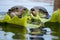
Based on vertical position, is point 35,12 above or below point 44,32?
above

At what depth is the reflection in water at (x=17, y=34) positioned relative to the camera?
2029mm

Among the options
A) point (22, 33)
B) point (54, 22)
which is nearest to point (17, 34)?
point (22, 33)

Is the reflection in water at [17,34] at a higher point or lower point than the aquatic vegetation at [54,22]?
lower

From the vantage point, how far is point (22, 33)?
205 cm

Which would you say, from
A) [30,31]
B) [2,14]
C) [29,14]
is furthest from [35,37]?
[2,14]

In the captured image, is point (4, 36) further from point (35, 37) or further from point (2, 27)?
point (35, 37)

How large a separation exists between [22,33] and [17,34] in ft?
0.14

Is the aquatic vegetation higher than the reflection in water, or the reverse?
the aquatic vegetation

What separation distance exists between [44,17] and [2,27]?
354 mm

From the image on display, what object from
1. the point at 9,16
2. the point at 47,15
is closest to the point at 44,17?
the point at 47,15

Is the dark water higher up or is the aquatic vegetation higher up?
the aquatic vegetation

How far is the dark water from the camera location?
2031 mm

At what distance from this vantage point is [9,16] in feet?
6.77

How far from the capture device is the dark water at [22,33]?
80.0 inches
